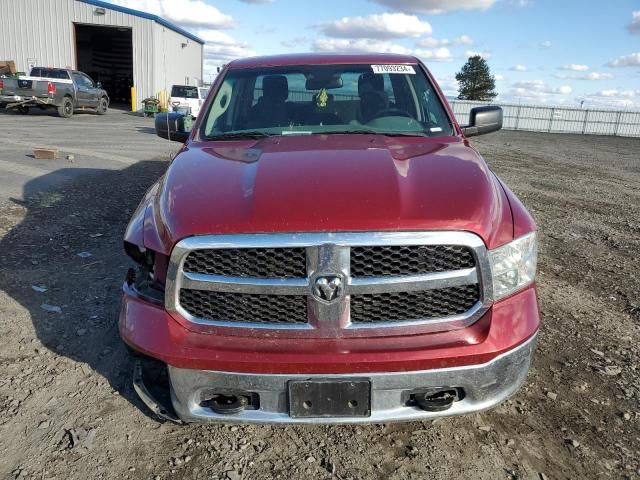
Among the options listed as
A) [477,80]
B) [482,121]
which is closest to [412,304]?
[482,121]

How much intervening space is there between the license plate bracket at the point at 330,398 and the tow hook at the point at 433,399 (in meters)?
0.20

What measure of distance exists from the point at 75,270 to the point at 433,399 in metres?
3.63

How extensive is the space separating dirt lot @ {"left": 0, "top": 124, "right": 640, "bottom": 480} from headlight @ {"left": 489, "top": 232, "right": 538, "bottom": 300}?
832mm

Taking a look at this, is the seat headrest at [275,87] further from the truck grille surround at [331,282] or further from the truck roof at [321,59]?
the truck grille surround at [331,282]

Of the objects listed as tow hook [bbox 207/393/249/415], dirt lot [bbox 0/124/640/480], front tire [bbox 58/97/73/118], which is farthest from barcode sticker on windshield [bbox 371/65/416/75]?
front tire [bbox 58/97/73/118]

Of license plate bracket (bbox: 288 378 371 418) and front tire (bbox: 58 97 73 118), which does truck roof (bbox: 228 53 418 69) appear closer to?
license plate bracket (bbox: 288 378 371 418)

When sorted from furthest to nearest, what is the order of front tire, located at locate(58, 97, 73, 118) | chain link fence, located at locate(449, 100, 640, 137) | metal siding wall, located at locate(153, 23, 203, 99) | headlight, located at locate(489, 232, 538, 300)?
chain link fence, located at locate(449, 100, 640, 137)
metal siding wall, located at locate(153, 23, 203, 99)
front tire, located at locate(58, 97, 73, 118)
headlight, located at locate(489, 232, 538, 300)

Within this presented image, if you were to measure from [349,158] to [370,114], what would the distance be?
1006mm

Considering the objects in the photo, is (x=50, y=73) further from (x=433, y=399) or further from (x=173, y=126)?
(x=433, y=399)

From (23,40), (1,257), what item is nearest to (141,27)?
(23,40)

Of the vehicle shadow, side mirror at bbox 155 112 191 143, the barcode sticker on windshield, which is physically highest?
the barcode sticker on windshield

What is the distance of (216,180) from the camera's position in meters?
2.46

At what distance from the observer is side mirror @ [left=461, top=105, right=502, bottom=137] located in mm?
4008

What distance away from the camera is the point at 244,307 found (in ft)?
7.09
